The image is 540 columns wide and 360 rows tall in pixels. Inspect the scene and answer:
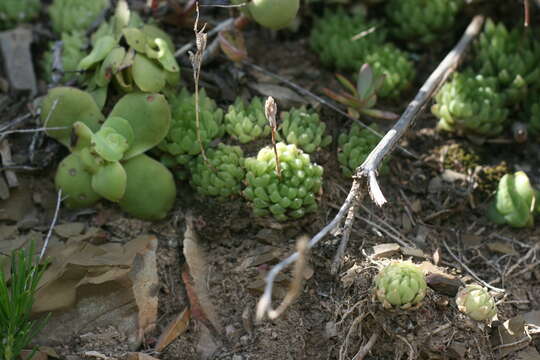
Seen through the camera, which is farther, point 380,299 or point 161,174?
point 161,174

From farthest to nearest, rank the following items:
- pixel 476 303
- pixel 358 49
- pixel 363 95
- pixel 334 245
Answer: pixel 358 49 → pixel 363 95 → pixel 334 245 → pixel 476 303

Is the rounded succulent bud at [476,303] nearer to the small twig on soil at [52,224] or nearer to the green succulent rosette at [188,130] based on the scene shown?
the green succulent rosette at [188,130]

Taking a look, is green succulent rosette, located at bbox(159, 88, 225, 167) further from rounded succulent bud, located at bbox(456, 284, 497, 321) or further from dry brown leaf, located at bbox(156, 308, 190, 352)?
rounded succulent bud, located at bbox(456, 284, 497, 321)

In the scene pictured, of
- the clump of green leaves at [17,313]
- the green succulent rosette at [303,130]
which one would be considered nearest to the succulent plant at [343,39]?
the green succulent rosette at [303,130]

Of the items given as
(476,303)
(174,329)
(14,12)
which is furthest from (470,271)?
(14,12)

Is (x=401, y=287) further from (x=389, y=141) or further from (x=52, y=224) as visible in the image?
(x=52, y=224)

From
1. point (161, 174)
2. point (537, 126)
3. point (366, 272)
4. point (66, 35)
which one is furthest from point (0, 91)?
point (537, 126)

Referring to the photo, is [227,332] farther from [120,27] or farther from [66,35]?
[66,35]
